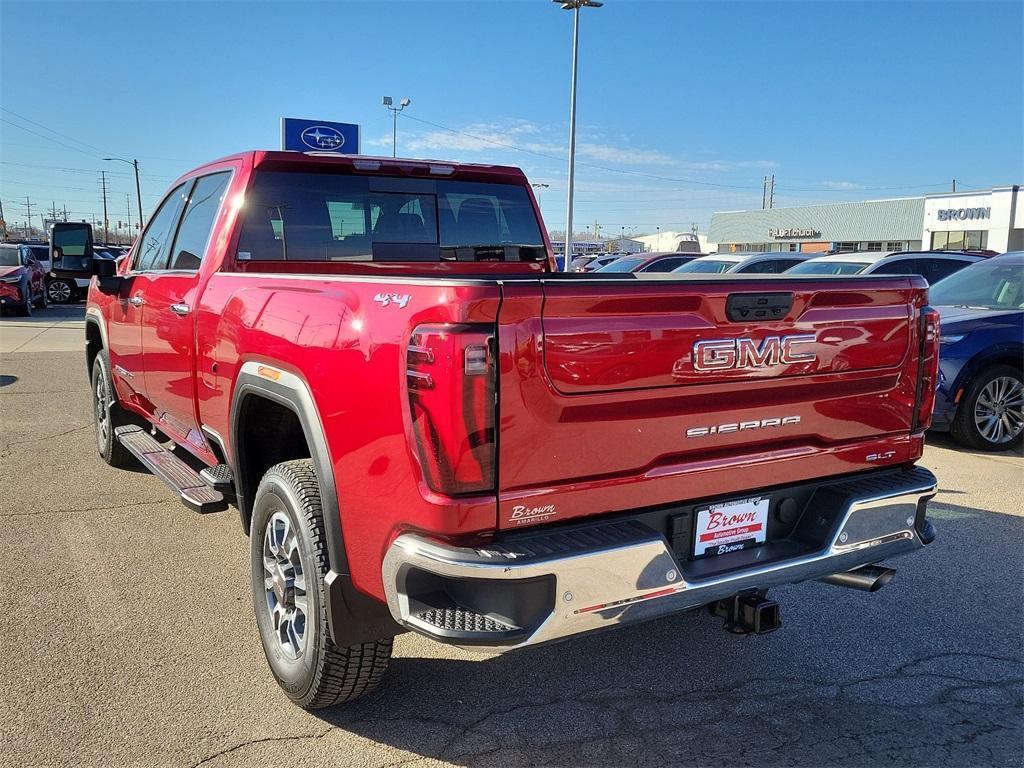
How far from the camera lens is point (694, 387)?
8.36 ft

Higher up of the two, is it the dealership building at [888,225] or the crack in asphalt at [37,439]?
the dealership building at [888,225]

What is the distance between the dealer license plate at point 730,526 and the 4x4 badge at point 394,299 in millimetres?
1165

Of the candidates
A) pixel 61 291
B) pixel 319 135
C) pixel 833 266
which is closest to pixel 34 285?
pixel 61 291

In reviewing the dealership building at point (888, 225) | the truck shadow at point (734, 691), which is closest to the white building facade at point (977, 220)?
the dealership building at point (888, 225)

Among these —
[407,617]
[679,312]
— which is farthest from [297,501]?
[679,312]

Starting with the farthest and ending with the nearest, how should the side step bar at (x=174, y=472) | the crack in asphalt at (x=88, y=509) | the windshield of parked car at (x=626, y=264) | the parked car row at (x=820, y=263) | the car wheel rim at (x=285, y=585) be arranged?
the windshield of parked car at (x=626, y=264), the parked car row at (x=820, y=263), the crack in asphalt at (x=88, y=509), the side step bar at (x=174, y=472), the car wheel rim at (x=285, y=585)

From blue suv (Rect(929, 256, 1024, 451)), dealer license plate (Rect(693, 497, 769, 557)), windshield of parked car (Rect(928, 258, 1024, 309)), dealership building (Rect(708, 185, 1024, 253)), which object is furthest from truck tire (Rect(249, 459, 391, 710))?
dealership building (Rect(708, 185, 1024, 253))

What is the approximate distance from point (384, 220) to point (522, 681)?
8.34 ft

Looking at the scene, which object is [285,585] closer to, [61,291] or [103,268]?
[103,268]

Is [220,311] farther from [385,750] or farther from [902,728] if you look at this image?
[902,728]

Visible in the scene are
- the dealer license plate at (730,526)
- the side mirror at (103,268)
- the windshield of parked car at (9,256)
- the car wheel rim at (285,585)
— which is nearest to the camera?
the dealer license plate at (730,526)

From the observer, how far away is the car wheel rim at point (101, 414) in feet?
19.9

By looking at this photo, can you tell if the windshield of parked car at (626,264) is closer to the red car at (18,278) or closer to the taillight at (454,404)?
the red car at (18,278)

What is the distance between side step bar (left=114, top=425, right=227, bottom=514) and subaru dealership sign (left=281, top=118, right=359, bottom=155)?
487 inches
